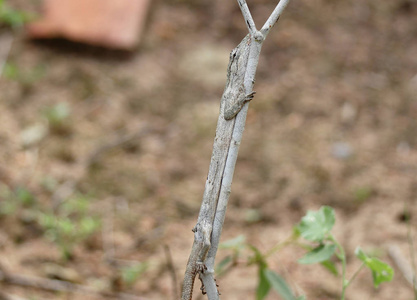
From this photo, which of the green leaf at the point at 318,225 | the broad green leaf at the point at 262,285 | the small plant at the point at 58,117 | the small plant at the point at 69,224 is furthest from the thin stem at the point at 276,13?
the small plant at the point at 58,117

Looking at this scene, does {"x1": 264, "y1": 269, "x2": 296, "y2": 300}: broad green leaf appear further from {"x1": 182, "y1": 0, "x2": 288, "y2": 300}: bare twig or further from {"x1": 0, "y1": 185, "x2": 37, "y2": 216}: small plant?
{"x1": 0, "y1": 185, "x2": 37, "y2": 216}: small plant

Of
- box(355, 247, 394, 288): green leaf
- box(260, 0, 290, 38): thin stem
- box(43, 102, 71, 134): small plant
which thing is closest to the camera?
box(260, 0, 290, 38): thin stem

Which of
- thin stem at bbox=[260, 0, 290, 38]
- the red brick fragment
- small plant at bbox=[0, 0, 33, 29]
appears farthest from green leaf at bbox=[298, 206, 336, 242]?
small plant at bbox=[0, 0, 33, 29]

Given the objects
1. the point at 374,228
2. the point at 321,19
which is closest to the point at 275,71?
the point at 321,19

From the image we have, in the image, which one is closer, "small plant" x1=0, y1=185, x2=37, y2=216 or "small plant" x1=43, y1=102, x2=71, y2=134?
"small plant" x1=0, y1=185, x2=37, y2=216

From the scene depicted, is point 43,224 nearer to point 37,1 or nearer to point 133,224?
point 133,224
